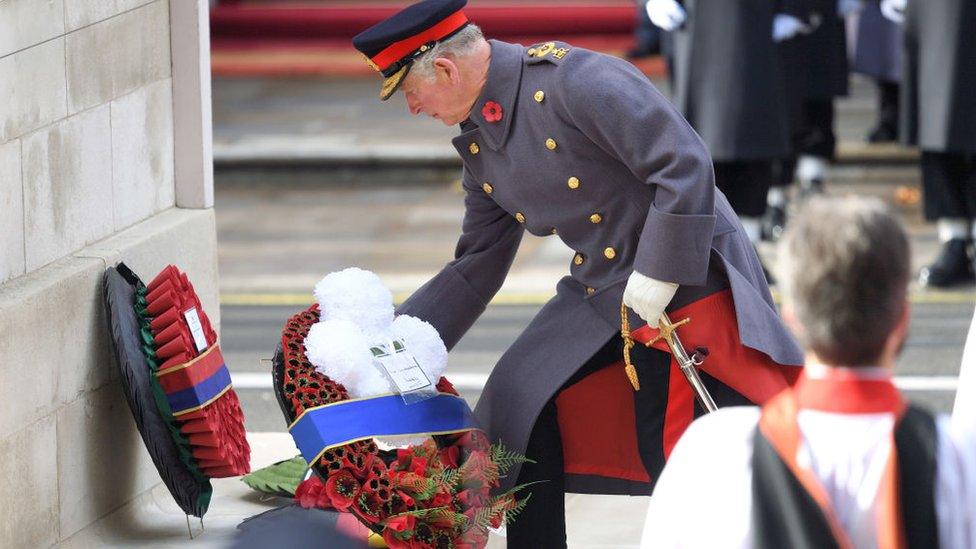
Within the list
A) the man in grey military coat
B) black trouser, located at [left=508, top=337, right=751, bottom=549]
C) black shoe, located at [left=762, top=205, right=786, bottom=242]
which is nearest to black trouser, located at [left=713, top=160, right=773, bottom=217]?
black shoe, located at [left=762, top=205, right=786, bottom=242]

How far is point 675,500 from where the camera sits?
8.29ft

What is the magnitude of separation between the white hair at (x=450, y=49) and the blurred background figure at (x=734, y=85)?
4191 mm

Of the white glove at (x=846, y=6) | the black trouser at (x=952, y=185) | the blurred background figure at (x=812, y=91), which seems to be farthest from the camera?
the white glove at (x=846, y=6)

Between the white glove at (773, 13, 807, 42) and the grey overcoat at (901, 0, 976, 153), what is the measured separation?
684mm

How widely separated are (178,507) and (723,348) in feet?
5.45

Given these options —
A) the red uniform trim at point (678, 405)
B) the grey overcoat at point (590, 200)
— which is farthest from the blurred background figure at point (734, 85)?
the red uniform trim at point (678, 405)

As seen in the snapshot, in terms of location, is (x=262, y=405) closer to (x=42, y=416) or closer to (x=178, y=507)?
(x=178, y=507)

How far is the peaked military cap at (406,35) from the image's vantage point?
12.8ft

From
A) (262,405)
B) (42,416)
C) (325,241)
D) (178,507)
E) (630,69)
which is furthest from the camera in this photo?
(325,241)

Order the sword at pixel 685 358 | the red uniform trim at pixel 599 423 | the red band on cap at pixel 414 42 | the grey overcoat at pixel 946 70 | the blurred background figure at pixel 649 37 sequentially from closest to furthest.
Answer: the sword at pixel 685 358
the red band on cap at pixel 414 42
the red uniform trim at pixel 599 423
the grey overcoat at pixel 946 70
the blurred background figure at pixel 649 37

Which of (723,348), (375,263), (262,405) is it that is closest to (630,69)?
(723,348)

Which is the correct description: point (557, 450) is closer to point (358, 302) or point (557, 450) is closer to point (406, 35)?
point (358, 302)

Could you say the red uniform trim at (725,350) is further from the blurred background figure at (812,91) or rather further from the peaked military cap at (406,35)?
the blurred background figure at (812,91)

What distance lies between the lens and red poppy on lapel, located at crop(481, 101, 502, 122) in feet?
13.0
